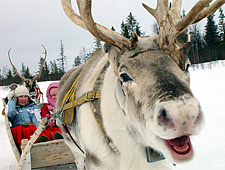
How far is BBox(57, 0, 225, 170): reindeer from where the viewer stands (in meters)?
1.52

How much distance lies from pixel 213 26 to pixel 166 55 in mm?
47014

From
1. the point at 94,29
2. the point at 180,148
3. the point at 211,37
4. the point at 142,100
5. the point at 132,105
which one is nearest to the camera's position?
the point at 180,148

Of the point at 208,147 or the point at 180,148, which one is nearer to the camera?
the point at 180,148

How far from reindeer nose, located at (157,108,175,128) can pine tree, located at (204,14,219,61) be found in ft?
152

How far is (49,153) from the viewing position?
406cm

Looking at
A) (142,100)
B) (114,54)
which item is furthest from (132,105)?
(114,54)

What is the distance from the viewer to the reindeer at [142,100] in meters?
1.52

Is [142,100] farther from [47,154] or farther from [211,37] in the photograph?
[211,37]

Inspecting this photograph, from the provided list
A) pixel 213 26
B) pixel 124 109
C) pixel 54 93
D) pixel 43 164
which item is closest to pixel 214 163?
pixel 124 109

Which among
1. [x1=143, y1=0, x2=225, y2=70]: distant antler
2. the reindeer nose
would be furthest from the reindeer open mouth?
[x1=143, y1=0, x2=225, y2=70]: distant antler

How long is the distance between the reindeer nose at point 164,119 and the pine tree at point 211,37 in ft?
152

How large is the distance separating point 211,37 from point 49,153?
152ft

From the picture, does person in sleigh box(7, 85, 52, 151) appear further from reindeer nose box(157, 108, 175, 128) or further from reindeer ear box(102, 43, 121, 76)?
reindeer nose box(157, 108, 175, 128)

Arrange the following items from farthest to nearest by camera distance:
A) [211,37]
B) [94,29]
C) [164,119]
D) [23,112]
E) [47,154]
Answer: [211,37]
[23,112]
[47,154]
[94,29]
[164,119]
